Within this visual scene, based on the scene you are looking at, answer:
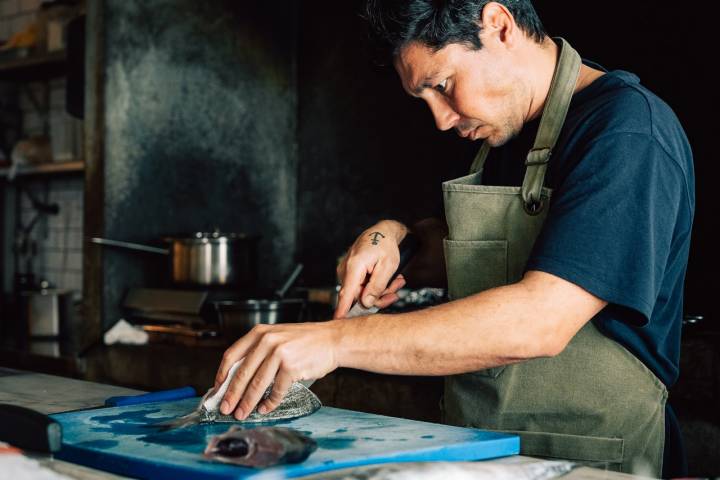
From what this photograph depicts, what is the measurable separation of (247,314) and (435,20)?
5.26 feet

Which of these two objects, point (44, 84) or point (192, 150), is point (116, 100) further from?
point (44, 84)

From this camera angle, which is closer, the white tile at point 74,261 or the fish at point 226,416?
the fish at point 226,416

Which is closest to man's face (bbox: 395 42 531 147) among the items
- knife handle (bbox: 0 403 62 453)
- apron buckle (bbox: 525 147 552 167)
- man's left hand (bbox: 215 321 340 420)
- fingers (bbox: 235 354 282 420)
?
apron buckle (bbox: 525 147 552 167)

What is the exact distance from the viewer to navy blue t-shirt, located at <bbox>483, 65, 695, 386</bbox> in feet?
4.73

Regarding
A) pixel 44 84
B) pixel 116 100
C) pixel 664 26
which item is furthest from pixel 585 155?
pixel 44 84

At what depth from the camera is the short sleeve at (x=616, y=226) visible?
1439 millimetres

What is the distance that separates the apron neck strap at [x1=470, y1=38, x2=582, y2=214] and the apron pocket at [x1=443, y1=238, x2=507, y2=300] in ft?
0.39

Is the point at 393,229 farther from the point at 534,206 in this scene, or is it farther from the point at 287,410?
the point at 287,410

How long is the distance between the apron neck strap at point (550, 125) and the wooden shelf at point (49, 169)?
3.37m

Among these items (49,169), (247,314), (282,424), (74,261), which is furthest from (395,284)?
(74,261)

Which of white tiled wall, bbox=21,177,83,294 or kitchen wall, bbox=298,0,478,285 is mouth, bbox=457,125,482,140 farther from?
white tiled wall, bbox=21,177,83,294

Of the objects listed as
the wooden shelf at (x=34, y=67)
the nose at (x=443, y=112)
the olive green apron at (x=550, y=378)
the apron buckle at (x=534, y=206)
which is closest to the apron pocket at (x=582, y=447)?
the olive green apron at (x=550, y=378)

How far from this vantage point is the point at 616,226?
56.9 inches

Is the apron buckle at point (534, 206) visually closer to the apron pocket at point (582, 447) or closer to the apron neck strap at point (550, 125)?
the apron neck strap at point (550, 125)
